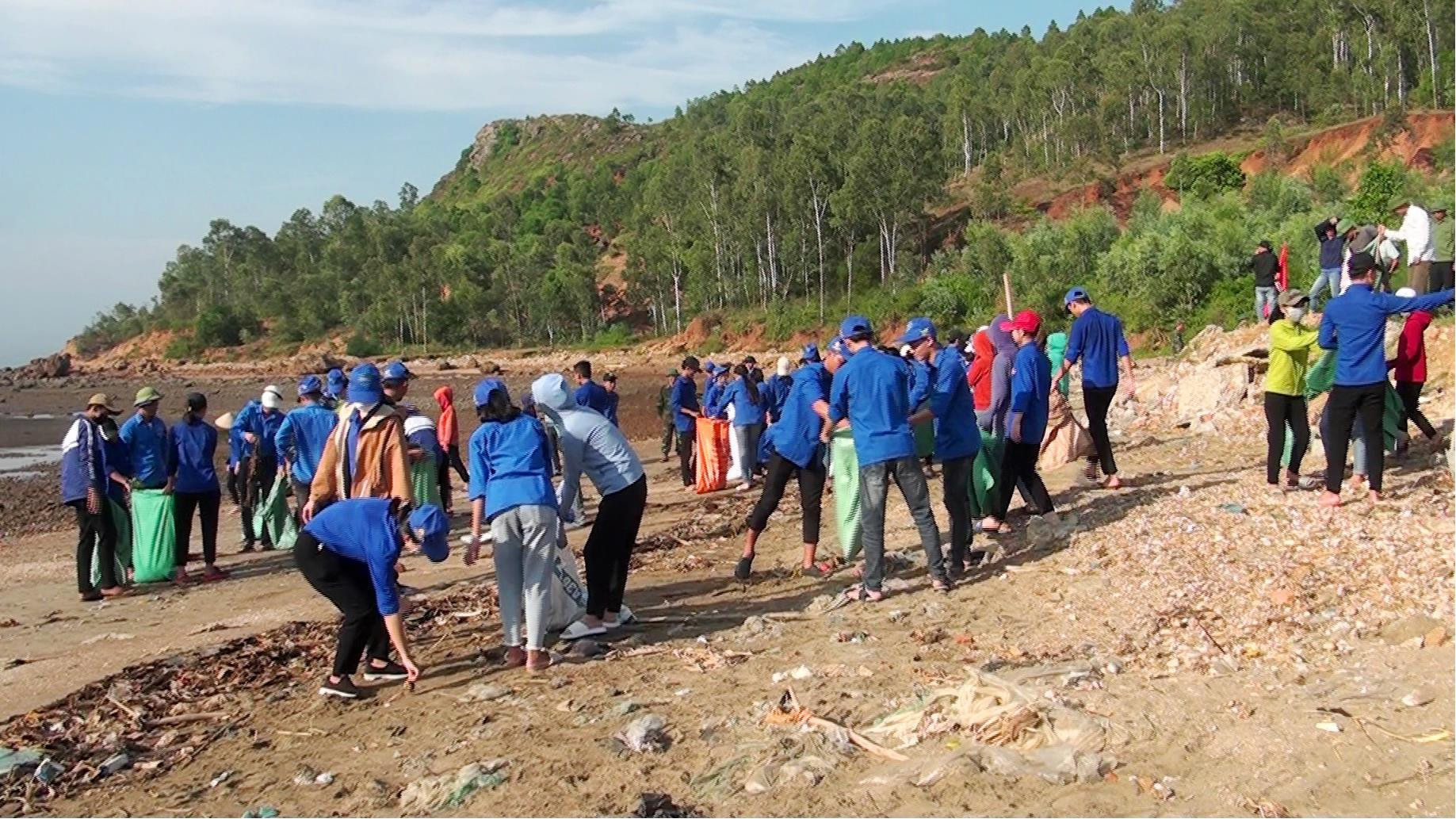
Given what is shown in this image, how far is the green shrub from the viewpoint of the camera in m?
79.4

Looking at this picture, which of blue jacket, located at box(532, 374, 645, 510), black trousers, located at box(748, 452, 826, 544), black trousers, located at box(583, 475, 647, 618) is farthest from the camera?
black trousers, located at box(748, 452, 826, 544)

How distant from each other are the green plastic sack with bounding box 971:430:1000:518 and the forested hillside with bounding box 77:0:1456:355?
19.4 meters

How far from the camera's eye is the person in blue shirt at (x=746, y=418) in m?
13.6

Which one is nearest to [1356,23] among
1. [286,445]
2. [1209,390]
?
[1209,390]

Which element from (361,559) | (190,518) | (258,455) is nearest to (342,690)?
(361,559)

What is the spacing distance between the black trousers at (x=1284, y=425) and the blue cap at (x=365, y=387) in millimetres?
6291

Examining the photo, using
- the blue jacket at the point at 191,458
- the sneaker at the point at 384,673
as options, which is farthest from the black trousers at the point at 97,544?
the sneaker at the point at 384,673

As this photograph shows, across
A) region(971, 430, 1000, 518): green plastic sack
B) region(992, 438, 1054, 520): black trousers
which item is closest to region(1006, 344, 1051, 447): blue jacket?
region(992, 438, 1054, 520): black trousers

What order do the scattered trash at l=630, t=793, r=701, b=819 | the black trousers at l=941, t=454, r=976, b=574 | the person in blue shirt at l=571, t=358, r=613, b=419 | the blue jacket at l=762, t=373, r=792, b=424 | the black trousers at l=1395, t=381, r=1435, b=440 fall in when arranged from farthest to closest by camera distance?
1. the blue jacket at l=762, t=373, r=792, b=424
2. the person in blue shirt at l=571, t=358, r=613, b=419
3. the black trousers at l=1395, t=381, r=1435, b=440
4. the black trousers at l=941, t=454, r=976, b=574
5. the scattered trash at l=630, t=793, r=701, b=819

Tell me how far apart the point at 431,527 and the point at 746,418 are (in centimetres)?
784

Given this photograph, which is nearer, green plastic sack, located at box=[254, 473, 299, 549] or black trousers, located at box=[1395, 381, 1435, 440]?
black trousers, located at box=[1395, 381, 1435, 440]

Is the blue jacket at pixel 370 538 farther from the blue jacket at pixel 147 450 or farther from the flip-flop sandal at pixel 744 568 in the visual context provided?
the blue jacket at pixel 147 450

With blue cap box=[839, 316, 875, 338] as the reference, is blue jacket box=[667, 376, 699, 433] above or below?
below

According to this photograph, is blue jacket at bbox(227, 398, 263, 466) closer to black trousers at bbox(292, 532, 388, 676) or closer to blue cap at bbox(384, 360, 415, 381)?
blue cap at bbox(384, 360, 415, 381)
